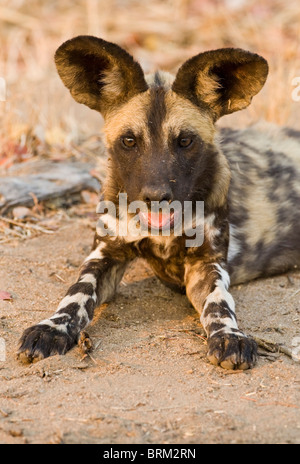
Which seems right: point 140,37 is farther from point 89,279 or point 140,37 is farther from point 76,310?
point 76,310

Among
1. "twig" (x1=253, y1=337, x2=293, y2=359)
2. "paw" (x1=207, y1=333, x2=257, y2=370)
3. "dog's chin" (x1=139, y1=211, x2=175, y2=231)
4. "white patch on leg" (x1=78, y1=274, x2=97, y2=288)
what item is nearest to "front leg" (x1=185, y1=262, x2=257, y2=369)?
"paw" (x1=207, y1=333, x2=257, y2=370)

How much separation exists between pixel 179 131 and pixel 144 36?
5757 mm

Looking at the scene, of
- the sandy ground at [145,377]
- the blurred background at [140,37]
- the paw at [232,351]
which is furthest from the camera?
the blurred background at [140,37]

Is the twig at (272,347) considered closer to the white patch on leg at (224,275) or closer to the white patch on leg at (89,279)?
the white patch on leg at (224,275)

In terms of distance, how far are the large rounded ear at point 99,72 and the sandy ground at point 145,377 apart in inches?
38.0

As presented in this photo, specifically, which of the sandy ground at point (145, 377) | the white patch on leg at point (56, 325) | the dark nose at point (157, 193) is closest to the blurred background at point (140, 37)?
the sandy ground at point (145, 377)

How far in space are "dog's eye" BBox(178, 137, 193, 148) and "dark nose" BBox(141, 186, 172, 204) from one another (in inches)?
11.9

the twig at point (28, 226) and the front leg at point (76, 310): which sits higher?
the twig at point (28, 226)

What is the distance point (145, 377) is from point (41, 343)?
45 centimetres

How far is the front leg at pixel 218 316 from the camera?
9.07 ft

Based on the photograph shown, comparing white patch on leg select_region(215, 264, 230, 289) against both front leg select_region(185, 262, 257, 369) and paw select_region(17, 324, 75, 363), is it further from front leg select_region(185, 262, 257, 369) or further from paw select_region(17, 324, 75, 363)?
paw select_region(17, 324, 75, 363)

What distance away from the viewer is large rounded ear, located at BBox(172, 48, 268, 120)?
3.08 m

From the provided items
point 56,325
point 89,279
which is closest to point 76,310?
point 56,325

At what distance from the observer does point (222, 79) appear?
3256 millimetres
